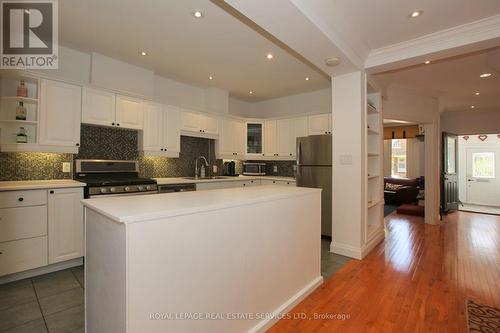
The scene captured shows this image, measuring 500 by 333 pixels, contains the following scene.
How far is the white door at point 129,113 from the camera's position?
3456 millimetres

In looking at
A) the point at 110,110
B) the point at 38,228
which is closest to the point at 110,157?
the point at 110,110

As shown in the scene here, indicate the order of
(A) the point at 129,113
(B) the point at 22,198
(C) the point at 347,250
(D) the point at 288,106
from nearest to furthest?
(B) the point at 22,198
(C) the point at 347,250
(A) the point at 129,113
(D) the point at 288,106

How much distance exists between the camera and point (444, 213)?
6.07 meters

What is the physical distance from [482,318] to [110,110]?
4.50 metres

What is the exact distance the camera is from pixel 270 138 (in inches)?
208

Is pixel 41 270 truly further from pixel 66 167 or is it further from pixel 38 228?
pixel 66 167

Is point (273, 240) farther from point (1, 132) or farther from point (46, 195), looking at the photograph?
point (1, 132)

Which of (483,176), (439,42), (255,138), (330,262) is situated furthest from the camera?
(483,176)

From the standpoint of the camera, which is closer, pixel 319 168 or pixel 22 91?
pixel 22 91

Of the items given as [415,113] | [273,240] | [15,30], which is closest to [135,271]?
[273,240]

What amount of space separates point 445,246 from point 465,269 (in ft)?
3.09

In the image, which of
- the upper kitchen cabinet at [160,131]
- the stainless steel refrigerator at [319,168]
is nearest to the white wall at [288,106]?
the stainless steel refrigerator at [319,168]

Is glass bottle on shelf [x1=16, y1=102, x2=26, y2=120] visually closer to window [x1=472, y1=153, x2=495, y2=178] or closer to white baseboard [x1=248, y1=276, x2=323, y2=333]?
white baseboard [x1=248, y1=276, x2=323, y2=333]

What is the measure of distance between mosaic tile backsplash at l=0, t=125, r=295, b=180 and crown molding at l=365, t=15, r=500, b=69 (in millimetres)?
2639
